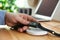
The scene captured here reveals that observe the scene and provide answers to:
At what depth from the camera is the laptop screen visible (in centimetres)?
144

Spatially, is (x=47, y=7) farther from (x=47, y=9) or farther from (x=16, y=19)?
(x=16, y=19)

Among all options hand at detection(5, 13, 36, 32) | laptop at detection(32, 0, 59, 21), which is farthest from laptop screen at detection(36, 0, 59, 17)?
hand at detection(5, 13, 36, 32)

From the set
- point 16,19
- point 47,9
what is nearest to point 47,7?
point 47,9

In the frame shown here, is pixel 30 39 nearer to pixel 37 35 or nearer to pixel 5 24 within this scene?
pixel 37 35

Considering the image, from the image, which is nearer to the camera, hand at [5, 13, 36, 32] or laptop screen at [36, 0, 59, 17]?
hand at [5, 13, 36, 32]

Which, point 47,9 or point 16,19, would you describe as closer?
point 16,19

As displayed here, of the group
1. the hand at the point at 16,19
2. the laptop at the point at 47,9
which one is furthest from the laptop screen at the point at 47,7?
the hand at the point at 16,19

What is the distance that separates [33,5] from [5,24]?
3.40 ft

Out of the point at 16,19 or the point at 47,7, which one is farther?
the point at 47,7

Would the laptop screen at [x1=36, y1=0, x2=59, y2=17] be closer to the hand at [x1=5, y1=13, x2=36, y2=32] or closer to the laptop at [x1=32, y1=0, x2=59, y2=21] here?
the laptop at [x1=32, y1=0, x2=59, y2=21]

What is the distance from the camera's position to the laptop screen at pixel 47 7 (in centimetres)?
144

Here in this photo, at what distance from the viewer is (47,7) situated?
4.96ft

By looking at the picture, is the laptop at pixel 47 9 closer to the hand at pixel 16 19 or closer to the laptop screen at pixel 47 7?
the laptop screen at pixel 47 7

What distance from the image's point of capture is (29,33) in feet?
2.79
